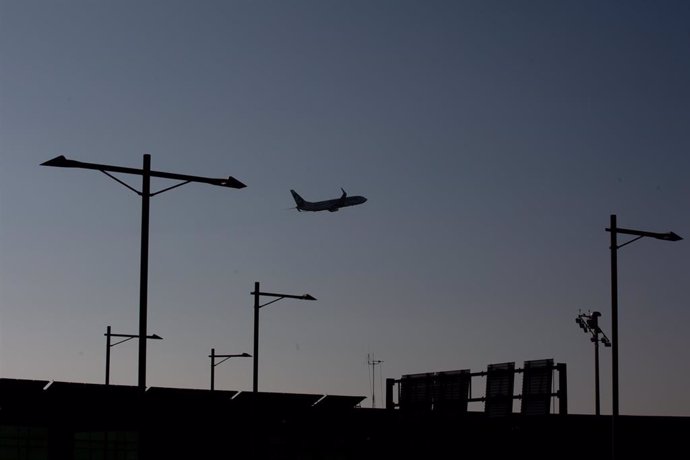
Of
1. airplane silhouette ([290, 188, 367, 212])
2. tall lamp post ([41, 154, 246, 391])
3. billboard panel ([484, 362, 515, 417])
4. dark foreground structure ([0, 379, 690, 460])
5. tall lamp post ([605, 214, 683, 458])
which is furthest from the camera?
airplane silhouette ([290, 188, 367, 212])

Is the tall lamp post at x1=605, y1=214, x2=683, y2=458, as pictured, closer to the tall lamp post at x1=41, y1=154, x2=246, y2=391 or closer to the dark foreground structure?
the dark foreground structure

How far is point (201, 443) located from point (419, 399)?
32.1 ft

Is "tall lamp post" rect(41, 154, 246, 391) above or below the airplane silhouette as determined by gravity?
below

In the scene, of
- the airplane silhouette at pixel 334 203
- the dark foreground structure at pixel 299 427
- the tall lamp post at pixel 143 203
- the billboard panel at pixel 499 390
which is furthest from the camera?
the airplane silhouette at pixel 334 203

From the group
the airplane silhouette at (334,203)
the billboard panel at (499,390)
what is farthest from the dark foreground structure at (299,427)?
the airplane silhouette at (334,203)

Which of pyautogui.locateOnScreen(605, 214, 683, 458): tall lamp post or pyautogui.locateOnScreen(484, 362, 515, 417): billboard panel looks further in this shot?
pyautogui.locateOnScreen(484, 362, 515, 417): billboard panel

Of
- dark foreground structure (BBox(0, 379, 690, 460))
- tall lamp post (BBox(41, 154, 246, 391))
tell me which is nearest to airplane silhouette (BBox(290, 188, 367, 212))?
dark foreground structure (BBox(0, 379, 690, 460))

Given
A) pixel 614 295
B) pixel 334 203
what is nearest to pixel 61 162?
pixel 614 295

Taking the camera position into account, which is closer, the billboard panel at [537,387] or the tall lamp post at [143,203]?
the tall lamp post at [143,203]

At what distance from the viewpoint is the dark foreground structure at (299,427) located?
5119cm

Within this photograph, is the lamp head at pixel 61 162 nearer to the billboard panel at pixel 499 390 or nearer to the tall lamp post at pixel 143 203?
the tall lamp post at pixel 143 203

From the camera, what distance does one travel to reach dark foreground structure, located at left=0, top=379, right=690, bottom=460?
Answer: 51.2 m

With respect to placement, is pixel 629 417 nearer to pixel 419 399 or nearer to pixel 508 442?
pixel 508 442

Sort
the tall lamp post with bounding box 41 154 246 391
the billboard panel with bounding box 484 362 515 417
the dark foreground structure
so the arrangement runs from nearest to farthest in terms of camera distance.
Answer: the tall lamp post with bounding box 41 154 246 391, the billboard panel with bounding box 484 362 515 417, the dark foreground structure
